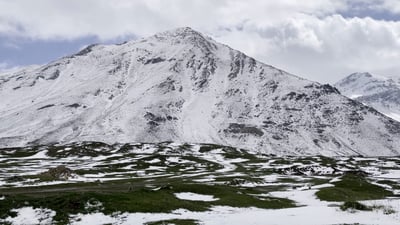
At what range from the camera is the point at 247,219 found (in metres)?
38.3

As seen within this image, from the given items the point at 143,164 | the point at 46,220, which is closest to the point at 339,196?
the point at 46,220

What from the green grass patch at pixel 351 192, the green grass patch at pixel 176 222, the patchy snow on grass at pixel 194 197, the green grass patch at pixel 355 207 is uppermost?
the green grass patch at pixel 355 207

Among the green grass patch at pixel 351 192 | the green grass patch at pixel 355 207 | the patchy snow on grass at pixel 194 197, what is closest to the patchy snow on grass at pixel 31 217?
the patchy snow on grass at pixel 194 197

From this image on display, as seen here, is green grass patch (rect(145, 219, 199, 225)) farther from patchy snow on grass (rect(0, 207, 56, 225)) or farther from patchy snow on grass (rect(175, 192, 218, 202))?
patchy snow on grass (rect(175, 192, 218, 202))

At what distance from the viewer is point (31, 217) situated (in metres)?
40.1

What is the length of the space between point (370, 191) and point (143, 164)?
9701cm

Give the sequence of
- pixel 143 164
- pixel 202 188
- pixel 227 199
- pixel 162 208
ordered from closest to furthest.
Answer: pixel 162 208 → pixel 227 199 → pixel 202 188 → pixel 143 164

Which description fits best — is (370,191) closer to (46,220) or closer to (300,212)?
(300,212)

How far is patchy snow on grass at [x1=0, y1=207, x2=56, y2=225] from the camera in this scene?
1526 inches

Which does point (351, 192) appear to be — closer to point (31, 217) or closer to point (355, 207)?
point (355, 207)

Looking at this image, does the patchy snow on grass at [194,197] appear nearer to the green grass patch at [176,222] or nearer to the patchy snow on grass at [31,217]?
the green grass patch at [176,222]

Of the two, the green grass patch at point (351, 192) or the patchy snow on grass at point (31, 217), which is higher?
the patchy snow on grass at point (31, 217)

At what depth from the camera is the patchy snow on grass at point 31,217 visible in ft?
127

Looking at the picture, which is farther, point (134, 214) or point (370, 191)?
point (370, 191)
